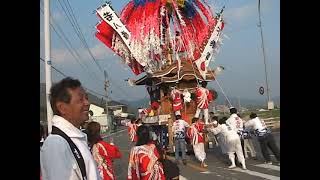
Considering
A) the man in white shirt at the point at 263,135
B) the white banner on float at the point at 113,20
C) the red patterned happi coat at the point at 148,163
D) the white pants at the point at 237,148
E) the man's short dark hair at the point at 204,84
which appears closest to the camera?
the red patterned happi coat at the point at 148,163

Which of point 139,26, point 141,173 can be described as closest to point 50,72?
point 139,26

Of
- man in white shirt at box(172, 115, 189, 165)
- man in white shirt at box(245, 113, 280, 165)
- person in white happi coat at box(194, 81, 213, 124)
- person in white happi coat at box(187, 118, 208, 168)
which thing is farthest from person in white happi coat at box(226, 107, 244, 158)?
person in white happi coat at box(194, 81, 213, 124)

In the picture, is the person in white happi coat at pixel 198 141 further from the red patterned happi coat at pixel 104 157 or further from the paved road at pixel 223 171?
the red patterned happi coat at pixel 104 157

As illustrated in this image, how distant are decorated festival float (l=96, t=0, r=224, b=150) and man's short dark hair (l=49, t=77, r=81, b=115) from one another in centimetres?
Result: 1131

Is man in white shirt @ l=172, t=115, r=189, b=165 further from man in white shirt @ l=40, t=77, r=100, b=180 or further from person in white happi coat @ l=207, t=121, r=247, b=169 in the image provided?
man in white shirt @ l=40, t=77, r=100, b=180

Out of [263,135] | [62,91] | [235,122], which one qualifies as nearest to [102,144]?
[62,91]

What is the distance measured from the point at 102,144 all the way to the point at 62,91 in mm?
3514

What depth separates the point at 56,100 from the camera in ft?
9.30

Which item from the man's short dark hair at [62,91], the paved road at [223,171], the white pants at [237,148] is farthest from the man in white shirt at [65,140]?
the white pants at [237,148]

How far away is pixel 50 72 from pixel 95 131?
5.10 m

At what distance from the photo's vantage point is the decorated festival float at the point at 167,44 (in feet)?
47.3

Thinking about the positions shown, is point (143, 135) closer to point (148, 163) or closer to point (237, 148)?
point (148, 163)

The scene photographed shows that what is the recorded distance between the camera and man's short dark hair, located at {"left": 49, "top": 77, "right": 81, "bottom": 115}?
2818 millimetres
